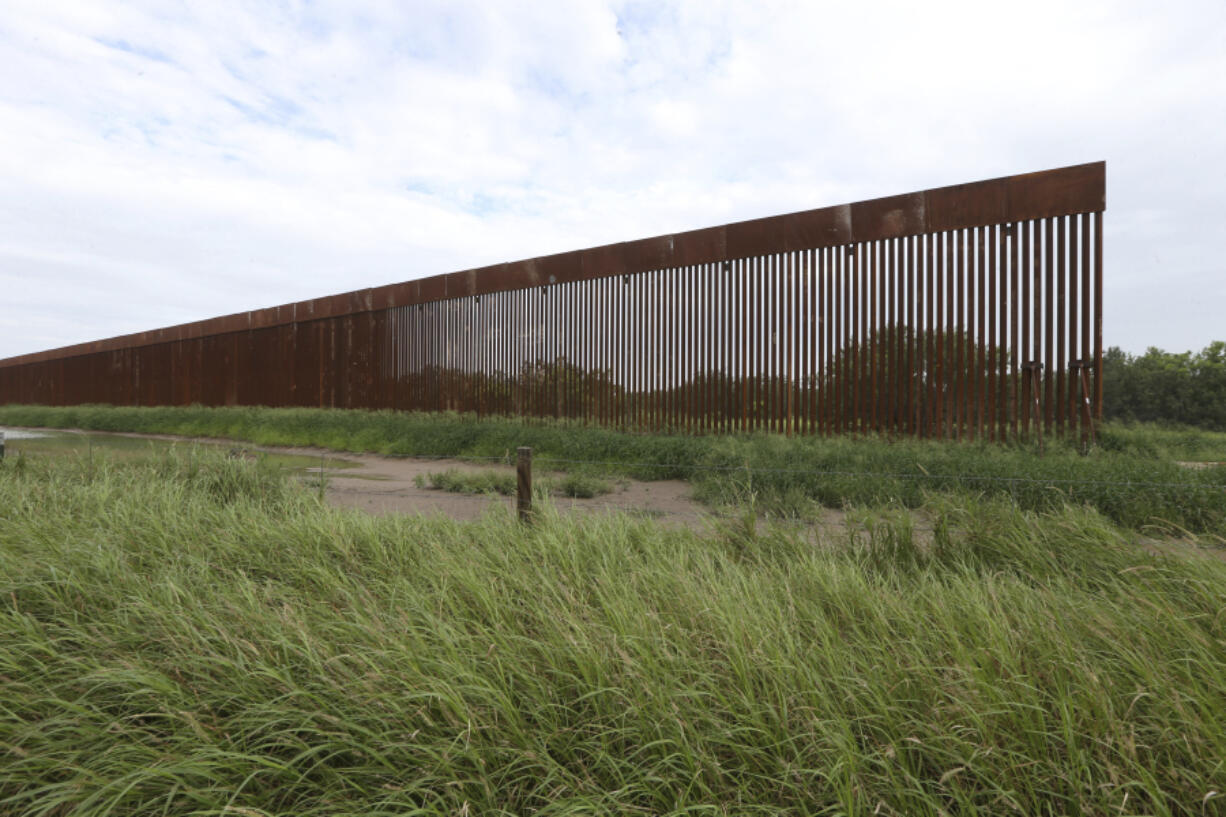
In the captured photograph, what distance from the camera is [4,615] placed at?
2.75 m

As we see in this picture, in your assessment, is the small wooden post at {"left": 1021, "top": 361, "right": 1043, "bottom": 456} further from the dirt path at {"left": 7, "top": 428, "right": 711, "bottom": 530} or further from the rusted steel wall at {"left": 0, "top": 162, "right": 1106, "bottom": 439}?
the dirt path at {"left": 7, "top": 428, "right": 711, "bottom": 530}

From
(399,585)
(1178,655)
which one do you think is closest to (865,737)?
(1178,655)

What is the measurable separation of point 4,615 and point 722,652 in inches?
114

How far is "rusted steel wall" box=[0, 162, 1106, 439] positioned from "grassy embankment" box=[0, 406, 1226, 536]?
0.52 meters

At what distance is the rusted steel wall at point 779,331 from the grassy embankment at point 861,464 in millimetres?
515

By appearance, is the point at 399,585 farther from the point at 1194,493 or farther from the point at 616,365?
the point at 616,365

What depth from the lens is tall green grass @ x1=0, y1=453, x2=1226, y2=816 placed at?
70.7 inches

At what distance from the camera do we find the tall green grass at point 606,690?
1.79m

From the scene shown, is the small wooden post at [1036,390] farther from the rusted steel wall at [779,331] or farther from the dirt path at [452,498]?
the dirt path at [452,498]

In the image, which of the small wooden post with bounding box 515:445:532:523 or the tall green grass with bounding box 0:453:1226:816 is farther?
the small wooden post with bounding box 515:445:532:523

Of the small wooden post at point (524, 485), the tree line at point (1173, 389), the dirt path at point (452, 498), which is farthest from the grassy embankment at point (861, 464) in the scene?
the tree line at point (1173, 389)

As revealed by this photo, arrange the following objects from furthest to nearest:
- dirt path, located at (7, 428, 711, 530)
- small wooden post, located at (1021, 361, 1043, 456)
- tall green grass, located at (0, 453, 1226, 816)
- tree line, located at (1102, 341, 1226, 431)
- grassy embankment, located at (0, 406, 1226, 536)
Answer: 1. tree line, located at (1102, 341, 1226, 431)
2. small wooden post, located at (1021, 361, 1043, 456)
3. dirt path, located at (7, 428, 711, 530)
4. grassy embankment, located at (0, 406, 1226, 536)
5. tall green grass, located at (0, 453, 1226, 816)

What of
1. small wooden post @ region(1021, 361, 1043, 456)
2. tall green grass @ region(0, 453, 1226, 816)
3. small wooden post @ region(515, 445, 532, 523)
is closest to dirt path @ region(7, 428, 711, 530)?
small wooden post @ region(515, 445, 532, 523)

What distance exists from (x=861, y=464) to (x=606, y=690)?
5489 millimetres
